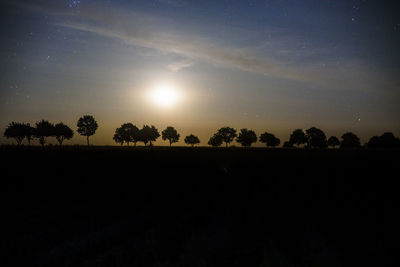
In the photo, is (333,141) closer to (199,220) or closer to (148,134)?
(148,134)

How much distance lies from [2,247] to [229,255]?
350 inches

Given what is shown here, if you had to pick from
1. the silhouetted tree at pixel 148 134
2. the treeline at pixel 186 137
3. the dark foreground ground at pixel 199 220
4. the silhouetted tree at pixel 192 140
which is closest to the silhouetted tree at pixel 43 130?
the treeline at pixel 186 137

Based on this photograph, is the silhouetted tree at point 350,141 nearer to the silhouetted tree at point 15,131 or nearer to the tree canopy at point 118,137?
the tree canopy at point 118,137

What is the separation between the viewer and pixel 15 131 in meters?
119

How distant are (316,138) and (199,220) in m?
151

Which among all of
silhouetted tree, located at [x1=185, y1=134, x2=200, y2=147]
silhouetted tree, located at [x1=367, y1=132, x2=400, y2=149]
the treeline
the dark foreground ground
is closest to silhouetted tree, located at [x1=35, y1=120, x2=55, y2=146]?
the treeline

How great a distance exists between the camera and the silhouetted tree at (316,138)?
491 ft

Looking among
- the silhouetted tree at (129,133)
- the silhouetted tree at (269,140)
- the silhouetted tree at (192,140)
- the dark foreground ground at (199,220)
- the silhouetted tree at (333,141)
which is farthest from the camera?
the silhouetted tree at (192,140)

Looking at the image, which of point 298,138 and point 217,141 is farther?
point 217,141

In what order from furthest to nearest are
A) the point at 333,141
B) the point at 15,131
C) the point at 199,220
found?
the point at 333,141, the point at 15,131, the point at 199,220

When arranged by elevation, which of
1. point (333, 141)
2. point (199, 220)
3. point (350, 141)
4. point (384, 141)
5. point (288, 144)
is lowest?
point (199, 220)

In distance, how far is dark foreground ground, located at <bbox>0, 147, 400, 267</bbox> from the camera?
10.4m

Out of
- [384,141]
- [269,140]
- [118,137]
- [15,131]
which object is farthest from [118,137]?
[384,141]

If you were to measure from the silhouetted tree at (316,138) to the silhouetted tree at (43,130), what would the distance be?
127m
